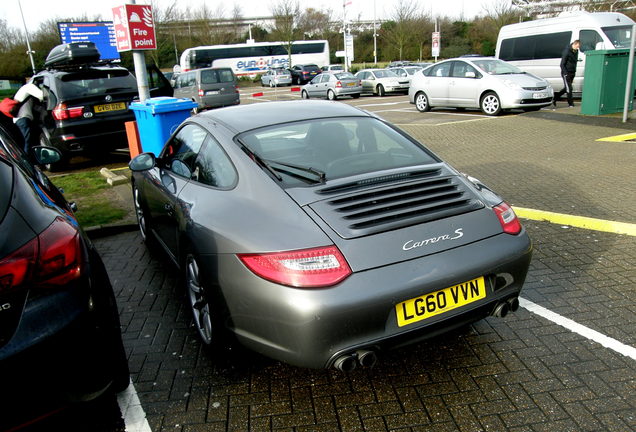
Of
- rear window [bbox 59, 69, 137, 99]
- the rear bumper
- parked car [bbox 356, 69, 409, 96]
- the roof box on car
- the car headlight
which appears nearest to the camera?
the rear bumper

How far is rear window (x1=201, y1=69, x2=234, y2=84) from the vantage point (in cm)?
2102

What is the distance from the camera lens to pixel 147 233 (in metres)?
4.95

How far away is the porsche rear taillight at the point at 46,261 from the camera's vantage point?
1.96 metres

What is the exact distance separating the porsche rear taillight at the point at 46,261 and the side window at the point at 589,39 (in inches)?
666

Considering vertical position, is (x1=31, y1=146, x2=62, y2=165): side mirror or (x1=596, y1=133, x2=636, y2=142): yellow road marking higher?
(x1=31, y1=146, x2=62, y2=165): side mirror

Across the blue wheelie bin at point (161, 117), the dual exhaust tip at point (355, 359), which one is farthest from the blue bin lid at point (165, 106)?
the dual exhaust tip at point (355, 359)

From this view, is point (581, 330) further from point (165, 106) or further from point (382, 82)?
point (382, 82)

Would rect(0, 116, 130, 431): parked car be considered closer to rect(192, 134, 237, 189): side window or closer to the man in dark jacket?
rect(192, 134, 237, 189): side window

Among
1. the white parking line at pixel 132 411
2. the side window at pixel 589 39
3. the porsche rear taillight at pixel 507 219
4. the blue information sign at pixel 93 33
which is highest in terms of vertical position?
the blue information sign at pixel 93 33

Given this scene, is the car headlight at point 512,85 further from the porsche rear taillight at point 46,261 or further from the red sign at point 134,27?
the porsche rear taillight at point 46,261

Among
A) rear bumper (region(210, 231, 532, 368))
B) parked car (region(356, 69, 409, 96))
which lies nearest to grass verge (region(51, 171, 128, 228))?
rear bumper (region(210, 231, 532, 368))

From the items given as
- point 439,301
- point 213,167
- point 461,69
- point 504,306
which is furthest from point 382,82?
point 439,301

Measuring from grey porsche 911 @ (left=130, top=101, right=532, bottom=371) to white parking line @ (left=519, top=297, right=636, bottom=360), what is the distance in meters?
0.72

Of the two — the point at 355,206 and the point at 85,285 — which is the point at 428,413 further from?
the point at 85,285
